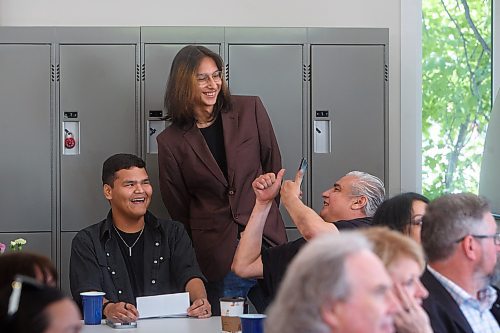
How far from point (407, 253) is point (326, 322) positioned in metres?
0.47

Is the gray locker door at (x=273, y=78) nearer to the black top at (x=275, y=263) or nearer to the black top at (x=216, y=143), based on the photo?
the black top at (x=216, y=143)

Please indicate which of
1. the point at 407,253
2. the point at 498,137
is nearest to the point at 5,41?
the point at 498,137

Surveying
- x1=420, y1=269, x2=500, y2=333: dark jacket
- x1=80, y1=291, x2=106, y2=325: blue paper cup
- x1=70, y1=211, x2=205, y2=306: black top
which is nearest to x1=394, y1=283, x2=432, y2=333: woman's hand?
x1=420, y1=269, x2=500, y2=333: dark jacket

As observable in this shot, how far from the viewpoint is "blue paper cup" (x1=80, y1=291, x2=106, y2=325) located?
3.71m

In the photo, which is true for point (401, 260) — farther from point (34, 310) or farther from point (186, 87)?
point (186, 87)

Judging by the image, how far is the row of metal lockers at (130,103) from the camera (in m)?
5.74

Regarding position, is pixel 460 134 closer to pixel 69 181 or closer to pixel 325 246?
pixel 69 181

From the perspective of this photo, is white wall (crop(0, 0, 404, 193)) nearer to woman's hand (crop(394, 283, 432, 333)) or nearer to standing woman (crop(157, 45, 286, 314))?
standing woman (crop(157, 45, 286, 314))

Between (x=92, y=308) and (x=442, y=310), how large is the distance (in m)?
1.47

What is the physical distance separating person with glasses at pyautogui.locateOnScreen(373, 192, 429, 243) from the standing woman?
180cm

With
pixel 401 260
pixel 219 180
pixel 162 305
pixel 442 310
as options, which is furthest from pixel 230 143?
pixel 401 260

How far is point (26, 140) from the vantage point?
575 cm

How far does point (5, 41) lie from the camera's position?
18.8ft

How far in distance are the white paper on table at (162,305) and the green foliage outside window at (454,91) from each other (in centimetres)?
299
